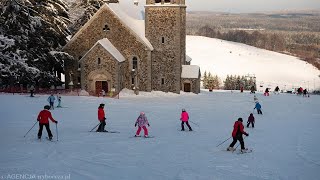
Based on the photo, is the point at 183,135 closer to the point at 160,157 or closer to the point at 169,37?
the point at 160,157

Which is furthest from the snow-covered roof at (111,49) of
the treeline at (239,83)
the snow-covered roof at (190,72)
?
the treeline at (239,83)

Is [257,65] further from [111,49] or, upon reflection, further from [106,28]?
[111,49]

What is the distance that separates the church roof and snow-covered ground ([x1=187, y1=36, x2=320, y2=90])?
95.8m

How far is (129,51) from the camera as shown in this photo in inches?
1746

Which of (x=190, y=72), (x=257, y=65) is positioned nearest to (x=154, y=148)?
(x=190, y=72)

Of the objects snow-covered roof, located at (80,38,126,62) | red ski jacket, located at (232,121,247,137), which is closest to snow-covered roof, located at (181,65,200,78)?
snow-covered roof, located at (80,38,126,62)

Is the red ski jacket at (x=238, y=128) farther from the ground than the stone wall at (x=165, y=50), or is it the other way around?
→ the stone wall at (x=165, y=50)

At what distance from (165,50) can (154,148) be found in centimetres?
2950

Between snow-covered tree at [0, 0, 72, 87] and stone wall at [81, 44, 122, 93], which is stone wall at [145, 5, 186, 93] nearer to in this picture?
stone wall at [81, 44, 122, 93]

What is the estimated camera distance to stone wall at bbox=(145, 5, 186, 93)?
4562cm

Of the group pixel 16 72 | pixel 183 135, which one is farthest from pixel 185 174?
pixel 16 72

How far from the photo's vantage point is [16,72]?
119 feet

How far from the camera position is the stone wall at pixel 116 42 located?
44.1 m

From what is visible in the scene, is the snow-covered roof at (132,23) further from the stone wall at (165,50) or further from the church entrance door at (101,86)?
the church entrance door at (101,86)
